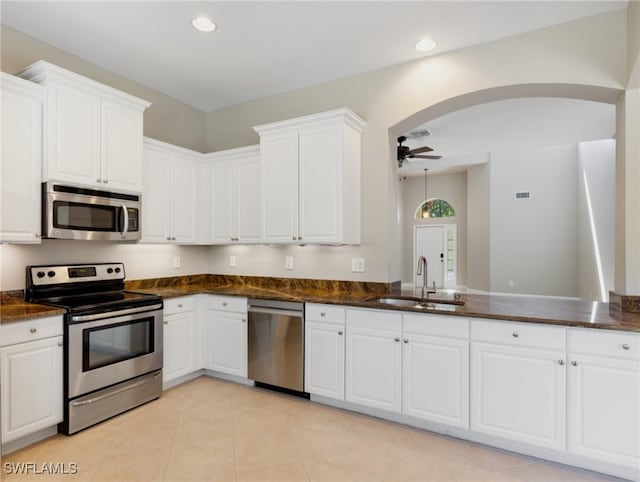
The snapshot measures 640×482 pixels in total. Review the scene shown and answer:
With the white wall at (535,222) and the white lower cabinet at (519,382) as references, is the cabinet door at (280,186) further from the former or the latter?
the white wall at (535,222)

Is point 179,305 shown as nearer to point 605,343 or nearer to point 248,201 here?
point 248,201

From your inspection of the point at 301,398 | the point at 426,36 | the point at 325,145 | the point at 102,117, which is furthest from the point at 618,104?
the point at 102,117

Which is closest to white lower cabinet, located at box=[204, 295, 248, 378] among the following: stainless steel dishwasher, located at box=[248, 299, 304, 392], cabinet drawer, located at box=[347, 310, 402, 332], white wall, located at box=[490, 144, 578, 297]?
stainless steel dishwasher, located at box=[248, 299, 304, 392]

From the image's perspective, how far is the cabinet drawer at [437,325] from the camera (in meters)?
2.44

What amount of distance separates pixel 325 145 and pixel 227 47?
1.15 m

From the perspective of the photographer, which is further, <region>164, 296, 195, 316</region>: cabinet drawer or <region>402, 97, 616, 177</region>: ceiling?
<region>402, 97, 616, 177</region>: ceiling

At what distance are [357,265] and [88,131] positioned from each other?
254 centimetres

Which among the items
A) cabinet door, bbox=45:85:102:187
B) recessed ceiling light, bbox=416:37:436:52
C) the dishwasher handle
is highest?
recessed ceiling light, bbox=416:37:436:52

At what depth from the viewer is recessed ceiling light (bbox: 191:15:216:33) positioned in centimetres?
259

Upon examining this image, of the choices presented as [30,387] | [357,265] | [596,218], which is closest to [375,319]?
[357,265]

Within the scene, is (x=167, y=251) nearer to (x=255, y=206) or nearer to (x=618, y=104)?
(x=255, y=206)

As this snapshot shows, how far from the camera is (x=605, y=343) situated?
6.75 ft

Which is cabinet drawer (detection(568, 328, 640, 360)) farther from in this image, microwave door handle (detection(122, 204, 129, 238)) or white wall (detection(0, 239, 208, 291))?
white wall (detection(0, 239, 208, 291))

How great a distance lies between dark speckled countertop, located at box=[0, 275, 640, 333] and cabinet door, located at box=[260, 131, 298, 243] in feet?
2.00
